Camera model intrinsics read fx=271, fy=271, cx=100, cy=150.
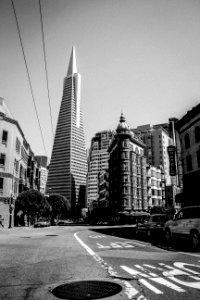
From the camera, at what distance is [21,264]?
8.33 meters

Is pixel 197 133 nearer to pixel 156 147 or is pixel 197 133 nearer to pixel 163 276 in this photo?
pixel 163 276

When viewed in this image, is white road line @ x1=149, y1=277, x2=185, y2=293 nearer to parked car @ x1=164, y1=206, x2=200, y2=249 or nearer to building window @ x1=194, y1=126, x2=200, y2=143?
parked car @ x1=164, y1=206, x2=200, y2=249

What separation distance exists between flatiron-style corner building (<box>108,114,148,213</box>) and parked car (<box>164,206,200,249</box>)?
69.9m

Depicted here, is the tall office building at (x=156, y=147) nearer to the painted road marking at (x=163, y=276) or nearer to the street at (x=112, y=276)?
the street at (x=112, y=276)

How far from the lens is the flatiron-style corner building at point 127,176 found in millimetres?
85062

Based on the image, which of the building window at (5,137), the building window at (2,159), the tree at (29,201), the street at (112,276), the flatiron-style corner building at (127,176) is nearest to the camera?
the street at (112,276)

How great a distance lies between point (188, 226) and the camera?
12516 mm

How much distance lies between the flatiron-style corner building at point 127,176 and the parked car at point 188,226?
6986 cm

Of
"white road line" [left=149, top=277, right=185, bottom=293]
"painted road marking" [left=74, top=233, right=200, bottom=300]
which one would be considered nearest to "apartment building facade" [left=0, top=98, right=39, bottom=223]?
"painted road marking" [left=74, top=233, right=200, bottom=300]

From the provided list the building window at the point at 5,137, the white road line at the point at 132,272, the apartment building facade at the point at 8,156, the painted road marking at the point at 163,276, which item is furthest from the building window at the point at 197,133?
the building window at the point at 5,137

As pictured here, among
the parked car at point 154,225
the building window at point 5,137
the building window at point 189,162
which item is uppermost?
the building window at point 5,137

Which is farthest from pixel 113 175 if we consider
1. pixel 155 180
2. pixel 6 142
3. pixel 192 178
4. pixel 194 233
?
pixel 194 233

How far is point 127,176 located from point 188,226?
245 ft

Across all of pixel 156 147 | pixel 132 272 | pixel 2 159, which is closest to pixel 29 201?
pixel 2 159
